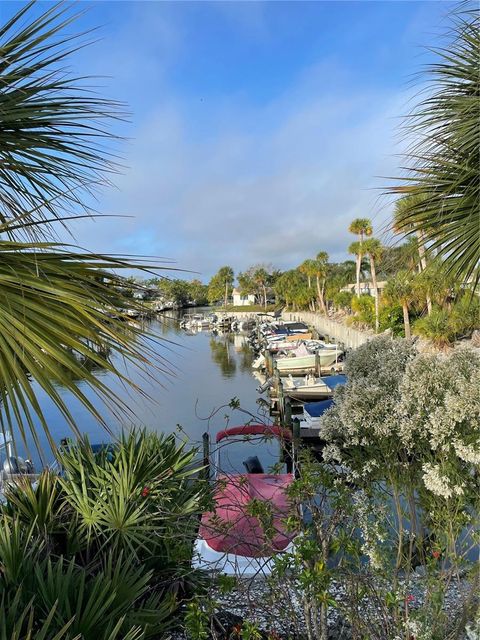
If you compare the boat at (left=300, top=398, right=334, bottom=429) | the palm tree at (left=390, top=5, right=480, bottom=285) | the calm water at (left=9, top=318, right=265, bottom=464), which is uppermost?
the palm tree at (left=390, top=5, right=480, bottom=285)

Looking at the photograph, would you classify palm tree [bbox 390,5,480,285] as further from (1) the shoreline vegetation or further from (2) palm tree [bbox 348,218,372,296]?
(2) palm tree [bbox 348,218,372,296]

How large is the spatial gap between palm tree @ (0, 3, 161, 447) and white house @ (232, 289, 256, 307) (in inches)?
4255

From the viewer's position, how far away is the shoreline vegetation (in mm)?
2365

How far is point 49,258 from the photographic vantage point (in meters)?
2.42

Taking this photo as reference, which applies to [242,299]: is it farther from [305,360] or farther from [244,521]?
[244,521]

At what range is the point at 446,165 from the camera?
3934 millimetres

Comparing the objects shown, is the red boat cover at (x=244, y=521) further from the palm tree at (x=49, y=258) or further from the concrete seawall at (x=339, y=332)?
the concrete seawall at (x=339, y=332)

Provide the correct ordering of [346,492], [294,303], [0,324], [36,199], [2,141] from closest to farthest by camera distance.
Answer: [0,324]
[2,141]
[36,199]
[346,492]
[294,303]

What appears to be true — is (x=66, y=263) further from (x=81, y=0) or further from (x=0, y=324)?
(x=81, y=0)

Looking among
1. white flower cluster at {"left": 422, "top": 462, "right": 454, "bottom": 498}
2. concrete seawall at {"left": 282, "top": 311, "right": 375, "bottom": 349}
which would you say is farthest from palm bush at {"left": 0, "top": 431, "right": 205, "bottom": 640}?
concrete seawall at {"left": 282, "top": 311, "right": 375, "bottom": 349}

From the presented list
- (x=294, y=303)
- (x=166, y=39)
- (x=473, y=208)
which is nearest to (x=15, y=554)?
(x=166, y=39)

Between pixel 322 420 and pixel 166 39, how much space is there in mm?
3099

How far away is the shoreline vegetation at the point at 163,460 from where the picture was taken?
7.76 feet

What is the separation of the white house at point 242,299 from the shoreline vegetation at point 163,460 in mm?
106686
